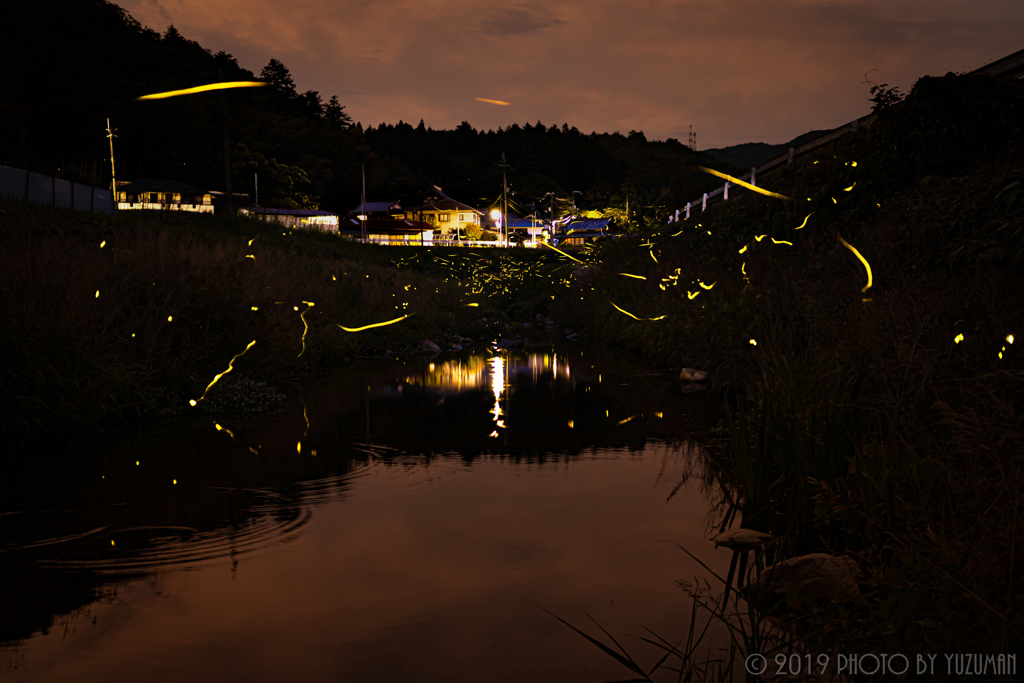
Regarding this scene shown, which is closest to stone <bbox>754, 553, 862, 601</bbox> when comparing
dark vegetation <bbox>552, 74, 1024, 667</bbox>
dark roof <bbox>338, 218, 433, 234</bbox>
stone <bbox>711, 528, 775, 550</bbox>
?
dark vegetation <bbox>552, 74, 1024, 667</bbox>

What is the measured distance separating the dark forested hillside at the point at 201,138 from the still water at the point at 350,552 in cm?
2890

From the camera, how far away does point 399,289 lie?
28656 mm

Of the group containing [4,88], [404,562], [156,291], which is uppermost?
[4,88]

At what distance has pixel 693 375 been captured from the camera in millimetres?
16234

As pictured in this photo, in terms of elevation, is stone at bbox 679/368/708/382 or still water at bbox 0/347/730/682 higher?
stone at bbox 679/368/708/382

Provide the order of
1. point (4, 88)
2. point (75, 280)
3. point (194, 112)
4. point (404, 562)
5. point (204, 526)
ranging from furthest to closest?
1. point (194, 112)
2. point (4, 88)
3. point (75, 280)
4. point (204, 526)
5. point (404, 562)

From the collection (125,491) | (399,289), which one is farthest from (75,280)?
(399,289)

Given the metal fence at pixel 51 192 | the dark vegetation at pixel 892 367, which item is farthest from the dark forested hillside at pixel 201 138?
the dark vegetation at pixel 892 367

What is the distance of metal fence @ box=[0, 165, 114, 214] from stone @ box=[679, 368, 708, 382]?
2299 cm

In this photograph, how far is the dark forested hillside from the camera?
67375 mm

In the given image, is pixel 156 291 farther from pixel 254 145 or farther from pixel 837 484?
pixel 254 145

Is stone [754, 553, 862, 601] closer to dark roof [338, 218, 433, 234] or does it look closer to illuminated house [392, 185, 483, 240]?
dark roof [338, 218, 433, 234]

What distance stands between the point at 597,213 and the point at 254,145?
131 ft

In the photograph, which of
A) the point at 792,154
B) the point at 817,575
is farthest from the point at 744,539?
the point at 792,154
